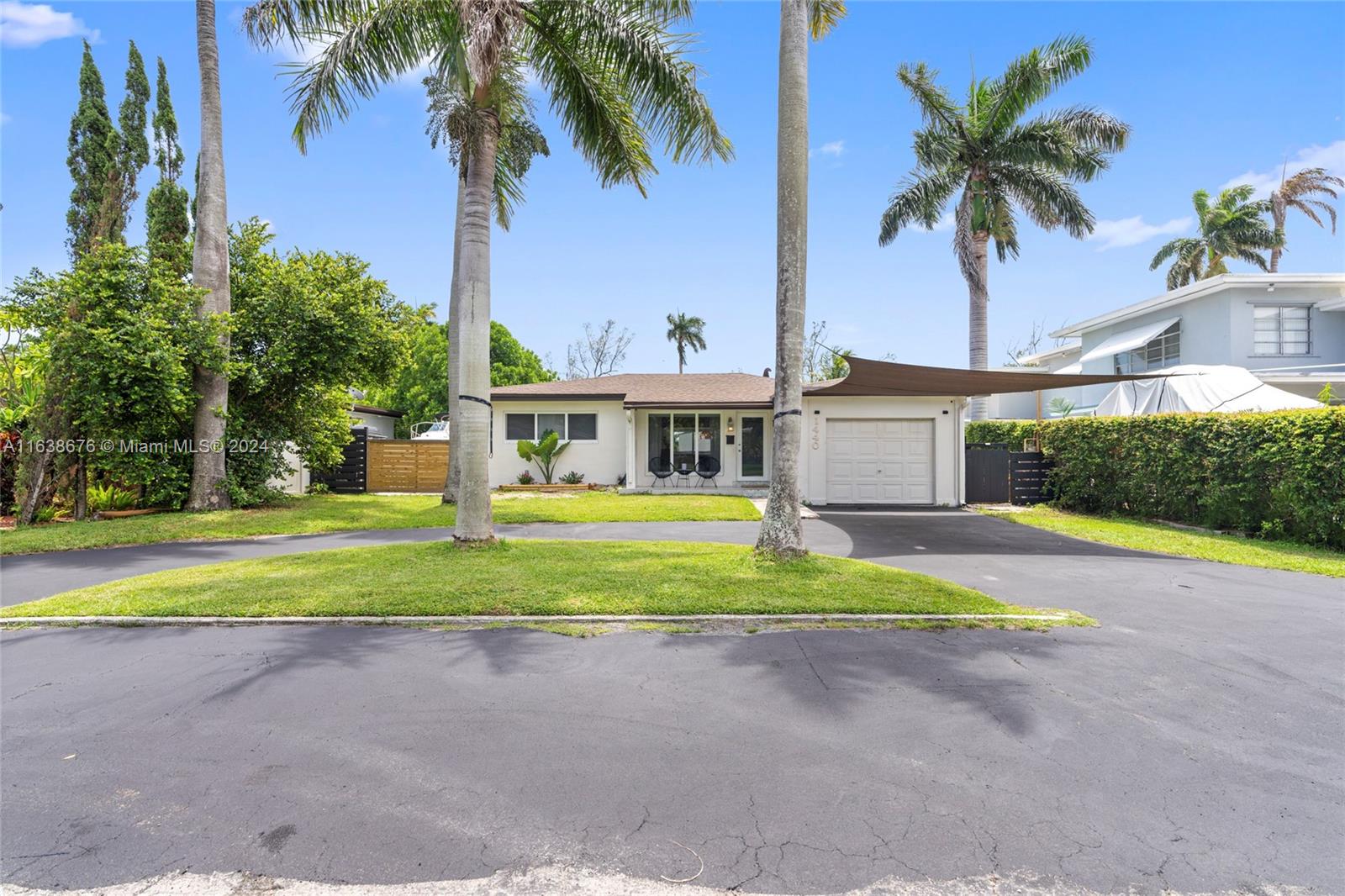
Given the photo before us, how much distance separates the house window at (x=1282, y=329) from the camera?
18.4m

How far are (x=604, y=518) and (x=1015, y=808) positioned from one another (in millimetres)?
10773

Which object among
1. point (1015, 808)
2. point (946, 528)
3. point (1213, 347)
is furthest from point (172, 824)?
point (1213, 347)

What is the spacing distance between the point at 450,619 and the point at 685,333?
149ft

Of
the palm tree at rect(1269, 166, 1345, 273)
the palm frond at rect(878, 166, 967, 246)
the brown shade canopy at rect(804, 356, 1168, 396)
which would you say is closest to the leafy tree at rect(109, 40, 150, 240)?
the brown shade canopy at rect(804, 356, 1168, 396)

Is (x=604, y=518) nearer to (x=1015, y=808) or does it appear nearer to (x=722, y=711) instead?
(x=722, y=711)

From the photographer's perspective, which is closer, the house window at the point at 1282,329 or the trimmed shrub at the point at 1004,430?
the trimmed shrub at the point at 1004,430

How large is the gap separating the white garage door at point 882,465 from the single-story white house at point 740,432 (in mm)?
22

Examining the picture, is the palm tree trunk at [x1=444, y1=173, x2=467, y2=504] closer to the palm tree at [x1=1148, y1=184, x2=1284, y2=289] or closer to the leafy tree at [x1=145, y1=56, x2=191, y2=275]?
the leafy tree at [x1=145, y1=56, x2=191, y2=275]

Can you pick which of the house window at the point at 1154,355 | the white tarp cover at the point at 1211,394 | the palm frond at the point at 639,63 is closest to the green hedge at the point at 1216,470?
the white tarp cover at the point at 1211,394

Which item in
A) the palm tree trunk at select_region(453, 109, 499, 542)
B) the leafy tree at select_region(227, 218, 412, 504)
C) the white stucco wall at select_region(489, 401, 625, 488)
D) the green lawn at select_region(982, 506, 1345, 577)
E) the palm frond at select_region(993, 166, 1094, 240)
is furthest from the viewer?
the white stucco wall at select_region(489, 401, 625, 488)

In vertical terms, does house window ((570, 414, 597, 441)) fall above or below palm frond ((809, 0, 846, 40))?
below

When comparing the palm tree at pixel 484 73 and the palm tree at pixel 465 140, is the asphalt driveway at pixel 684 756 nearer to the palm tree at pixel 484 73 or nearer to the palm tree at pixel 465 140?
the palm tree at pixel 484 73

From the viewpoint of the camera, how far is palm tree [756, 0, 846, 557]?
754cm

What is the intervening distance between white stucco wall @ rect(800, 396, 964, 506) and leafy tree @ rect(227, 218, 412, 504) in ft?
34.9
